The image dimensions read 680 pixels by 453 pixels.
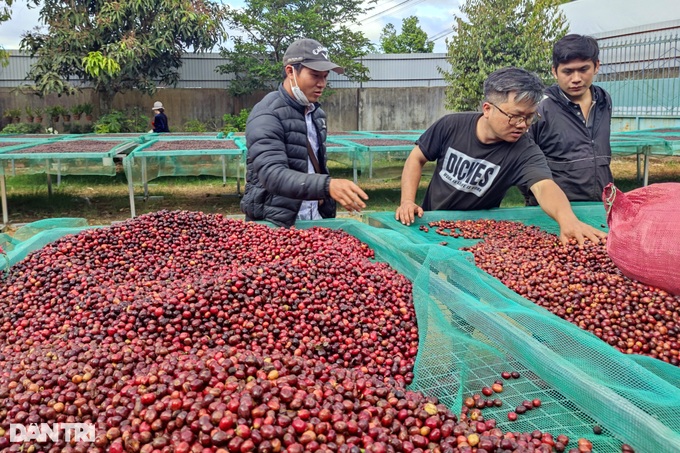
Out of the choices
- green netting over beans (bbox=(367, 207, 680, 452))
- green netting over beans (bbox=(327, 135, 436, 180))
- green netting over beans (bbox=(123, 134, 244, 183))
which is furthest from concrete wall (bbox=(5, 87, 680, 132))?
green netting over beans (bbox=(367, 207, 680, 452))

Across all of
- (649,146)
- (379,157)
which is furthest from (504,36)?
(379,157)

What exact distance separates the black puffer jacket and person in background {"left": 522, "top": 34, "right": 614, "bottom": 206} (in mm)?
1484

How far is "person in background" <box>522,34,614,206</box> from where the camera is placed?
11.1ft

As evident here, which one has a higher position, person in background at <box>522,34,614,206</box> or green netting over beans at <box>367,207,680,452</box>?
person in background at <box>522,34,614,206</box>

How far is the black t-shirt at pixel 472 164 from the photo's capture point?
3.05m

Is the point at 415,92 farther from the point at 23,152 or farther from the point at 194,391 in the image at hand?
the point at 194,391

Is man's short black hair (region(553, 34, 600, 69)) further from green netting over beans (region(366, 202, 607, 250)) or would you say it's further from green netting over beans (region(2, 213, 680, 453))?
green netting over beans (region(2, 213, 680, 453))

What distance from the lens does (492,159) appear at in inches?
120

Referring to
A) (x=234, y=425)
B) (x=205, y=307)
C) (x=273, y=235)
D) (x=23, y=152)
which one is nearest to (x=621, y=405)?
(x=234, y=425)

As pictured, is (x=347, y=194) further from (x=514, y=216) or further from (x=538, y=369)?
(x=514, y=216)

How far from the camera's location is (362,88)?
17656mm

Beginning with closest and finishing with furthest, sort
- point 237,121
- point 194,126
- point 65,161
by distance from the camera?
point 65,161 < point 194,126 < point 237,121

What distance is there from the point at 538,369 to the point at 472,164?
1.81m

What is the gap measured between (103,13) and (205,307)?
46.4 feet
